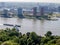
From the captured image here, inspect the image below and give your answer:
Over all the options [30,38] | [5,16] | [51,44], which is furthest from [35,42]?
[5,16]

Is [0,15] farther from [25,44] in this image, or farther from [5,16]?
[25,44]

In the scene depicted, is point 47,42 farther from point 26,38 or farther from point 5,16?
point 5,16

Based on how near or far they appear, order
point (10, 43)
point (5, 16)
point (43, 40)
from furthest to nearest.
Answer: point (5, 16) < point (43, 40) < point (10, 43)

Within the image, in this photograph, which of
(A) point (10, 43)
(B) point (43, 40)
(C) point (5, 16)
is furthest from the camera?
(C) point (5, 16)

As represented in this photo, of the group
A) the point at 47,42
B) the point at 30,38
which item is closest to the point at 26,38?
the point at 30,38

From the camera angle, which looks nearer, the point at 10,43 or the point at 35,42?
the point at 10,43

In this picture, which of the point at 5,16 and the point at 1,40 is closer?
the point at 1,40

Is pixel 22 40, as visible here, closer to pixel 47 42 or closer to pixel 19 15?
pixel 47 42
